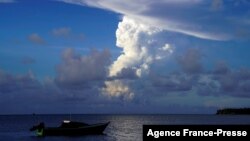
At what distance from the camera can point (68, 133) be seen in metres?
109

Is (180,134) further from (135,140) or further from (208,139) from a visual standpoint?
(135,140)

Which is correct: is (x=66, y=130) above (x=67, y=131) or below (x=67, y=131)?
above

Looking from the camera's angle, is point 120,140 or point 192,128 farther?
point 120,140

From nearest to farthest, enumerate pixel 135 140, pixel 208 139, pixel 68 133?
pixel 208 139 < pixel 135 140 < pixel 68 133

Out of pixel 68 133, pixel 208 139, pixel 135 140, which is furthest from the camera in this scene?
pixel 68 133

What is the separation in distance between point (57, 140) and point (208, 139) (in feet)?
283

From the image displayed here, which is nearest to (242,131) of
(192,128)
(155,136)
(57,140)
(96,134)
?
(192,128)

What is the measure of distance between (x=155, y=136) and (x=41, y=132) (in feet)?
296

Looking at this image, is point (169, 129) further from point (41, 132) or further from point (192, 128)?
point (41, 132)

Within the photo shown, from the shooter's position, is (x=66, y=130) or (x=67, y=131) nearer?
(x=66, y=130)

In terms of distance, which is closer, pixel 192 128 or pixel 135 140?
pixel 192 128

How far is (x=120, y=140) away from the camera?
107 meters

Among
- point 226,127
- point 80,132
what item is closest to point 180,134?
point 226,127

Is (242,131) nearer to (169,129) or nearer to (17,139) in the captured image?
(169,129)
